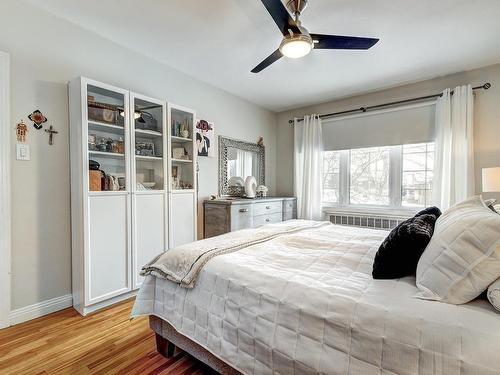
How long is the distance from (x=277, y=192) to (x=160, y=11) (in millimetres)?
3371

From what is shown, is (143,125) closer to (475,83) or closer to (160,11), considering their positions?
(160,11)

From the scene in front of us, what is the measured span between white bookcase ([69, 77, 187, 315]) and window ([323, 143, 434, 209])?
8.36ft

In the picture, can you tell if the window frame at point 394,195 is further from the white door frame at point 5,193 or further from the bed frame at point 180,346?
the white door frame at point 5,193

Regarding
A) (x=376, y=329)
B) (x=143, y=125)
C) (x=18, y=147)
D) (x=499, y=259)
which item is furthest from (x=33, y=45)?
(x=499, y=259)

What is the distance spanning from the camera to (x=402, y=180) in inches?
138

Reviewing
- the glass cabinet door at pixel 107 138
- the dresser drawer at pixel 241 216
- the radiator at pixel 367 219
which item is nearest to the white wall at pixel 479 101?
the radiator at pixel 367 219

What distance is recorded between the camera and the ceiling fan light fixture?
1.66 metres

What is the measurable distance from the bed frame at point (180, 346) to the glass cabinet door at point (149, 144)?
4.61 ft

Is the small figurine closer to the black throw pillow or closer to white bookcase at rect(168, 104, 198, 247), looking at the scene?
white bookcase at rect(168, 104, 198, 247)

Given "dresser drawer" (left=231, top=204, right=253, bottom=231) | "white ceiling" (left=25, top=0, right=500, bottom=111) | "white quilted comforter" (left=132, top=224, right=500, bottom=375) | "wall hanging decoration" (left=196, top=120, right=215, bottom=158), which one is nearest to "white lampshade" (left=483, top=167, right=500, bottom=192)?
"white ceiling" (left=25, top=0, right=500, bottom=111)

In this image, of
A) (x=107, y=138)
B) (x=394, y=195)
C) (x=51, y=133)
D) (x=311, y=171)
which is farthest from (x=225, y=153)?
(x=394, y=195)

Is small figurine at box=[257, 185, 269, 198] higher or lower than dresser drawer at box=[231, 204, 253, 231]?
higher

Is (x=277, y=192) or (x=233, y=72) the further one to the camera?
(x=277, y=192)

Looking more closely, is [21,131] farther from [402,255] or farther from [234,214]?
[402,255]
